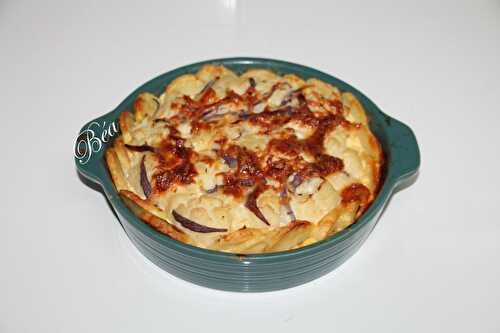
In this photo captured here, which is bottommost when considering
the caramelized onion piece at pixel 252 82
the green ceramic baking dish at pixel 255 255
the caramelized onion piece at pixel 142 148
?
the green ceramic baking dish at pixel 255 255

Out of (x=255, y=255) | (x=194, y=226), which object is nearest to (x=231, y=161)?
(x=194, y=226)

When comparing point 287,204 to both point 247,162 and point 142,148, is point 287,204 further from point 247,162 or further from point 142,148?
point 142,148

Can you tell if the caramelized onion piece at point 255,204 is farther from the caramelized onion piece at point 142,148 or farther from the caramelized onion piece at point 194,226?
the caramelized onion piece at point 142,148

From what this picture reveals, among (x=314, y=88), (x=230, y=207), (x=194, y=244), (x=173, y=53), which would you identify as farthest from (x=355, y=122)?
(x=173, y=53)

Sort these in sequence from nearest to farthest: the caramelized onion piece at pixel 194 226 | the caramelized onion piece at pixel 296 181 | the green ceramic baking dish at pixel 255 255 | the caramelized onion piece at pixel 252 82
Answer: the green ceramic baking dish at pixel 255 255 < the caramelized onion piece at pixel 194 226 < the caramelized onion piece at pixel 296 181 < the caramelized onion piece at pixel 252 82

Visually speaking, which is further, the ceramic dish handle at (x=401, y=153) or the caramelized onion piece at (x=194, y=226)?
the ceramic dish handle at (x=401, y=153)

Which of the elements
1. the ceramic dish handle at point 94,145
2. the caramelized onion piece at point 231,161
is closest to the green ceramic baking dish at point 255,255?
the ceramic dish handle at point 94,145

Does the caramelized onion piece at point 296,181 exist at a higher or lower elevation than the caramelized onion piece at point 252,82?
lower

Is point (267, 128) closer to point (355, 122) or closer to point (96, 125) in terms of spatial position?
point (355, 122)
